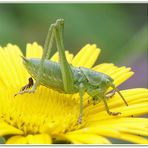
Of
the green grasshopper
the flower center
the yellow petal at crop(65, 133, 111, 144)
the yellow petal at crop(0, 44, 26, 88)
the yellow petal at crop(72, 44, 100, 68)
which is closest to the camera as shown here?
the yellow petal at crop(65, 133, 111, 144)

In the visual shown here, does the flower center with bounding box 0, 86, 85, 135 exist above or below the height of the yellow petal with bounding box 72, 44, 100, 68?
below

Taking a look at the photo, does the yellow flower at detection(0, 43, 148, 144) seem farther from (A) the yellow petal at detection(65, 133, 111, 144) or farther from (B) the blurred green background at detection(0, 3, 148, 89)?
(B) the blurred green background at detection(0, 3, 148, 89)

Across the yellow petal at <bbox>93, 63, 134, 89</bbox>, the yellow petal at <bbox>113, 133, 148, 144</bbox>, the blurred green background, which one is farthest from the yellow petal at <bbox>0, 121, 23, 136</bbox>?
the blurred green background

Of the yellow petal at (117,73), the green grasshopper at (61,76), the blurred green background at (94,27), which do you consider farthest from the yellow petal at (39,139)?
the blurred green background at (94,27)

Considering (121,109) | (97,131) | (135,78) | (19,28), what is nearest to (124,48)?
(135,78)

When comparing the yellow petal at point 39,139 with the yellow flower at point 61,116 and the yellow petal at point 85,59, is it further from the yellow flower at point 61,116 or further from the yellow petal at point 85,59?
the yellow petal at point 85,59

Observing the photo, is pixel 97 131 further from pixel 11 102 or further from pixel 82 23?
pixel 82 23

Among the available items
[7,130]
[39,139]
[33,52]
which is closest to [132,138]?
[39,139]

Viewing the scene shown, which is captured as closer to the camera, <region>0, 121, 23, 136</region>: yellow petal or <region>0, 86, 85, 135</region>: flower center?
<region>0, 121, 23, 136</region>: yellow petal
